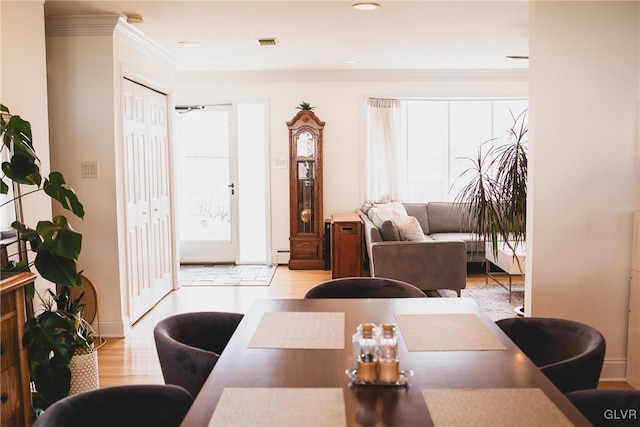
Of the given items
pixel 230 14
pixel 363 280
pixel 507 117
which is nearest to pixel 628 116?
pixel 363 280

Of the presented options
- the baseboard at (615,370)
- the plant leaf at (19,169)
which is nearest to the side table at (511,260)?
the baseboard at (615,370)

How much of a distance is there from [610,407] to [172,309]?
427 cm

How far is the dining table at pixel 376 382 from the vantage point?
59.4 inches

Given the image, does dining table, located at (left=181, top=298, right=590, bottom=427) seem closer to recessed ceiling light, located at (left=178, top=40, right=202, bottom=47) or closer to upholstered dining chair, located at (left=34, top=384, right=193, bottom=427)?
upholstered dining chair, located at (left=34, top=384, right=193, bottom=427)

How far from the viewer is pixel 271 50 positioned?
5.84m

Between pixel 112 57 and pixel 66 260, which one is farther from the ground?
pixel 112 57

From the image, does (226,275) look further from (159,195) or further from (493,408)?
(493,408)

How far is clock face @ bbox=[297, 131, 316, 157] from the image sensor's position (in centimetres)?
738

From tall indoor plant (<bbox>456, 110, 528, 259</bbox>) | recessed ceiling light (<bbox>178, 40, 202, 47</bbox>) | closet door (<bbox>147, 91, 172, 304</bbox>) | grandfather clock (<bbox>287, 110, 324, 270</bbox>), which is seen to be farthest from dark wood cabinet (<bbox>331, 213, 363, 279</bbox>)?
recessed ceiling light (<bbox>178, 40, 202, 47</bbox>)

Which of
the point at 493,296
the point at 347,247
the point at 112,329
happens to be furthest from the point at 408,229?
the point at 112,329

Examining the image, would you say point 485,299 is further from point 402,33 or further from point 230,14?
point 230,14

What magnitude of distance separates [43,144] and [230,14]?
1504 mm

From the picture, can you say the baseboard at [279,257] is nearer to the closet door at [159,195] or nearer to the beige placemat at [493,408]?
the closet door at [159,195]

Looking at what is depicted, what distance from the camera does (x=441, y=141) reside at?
25.4 feet
